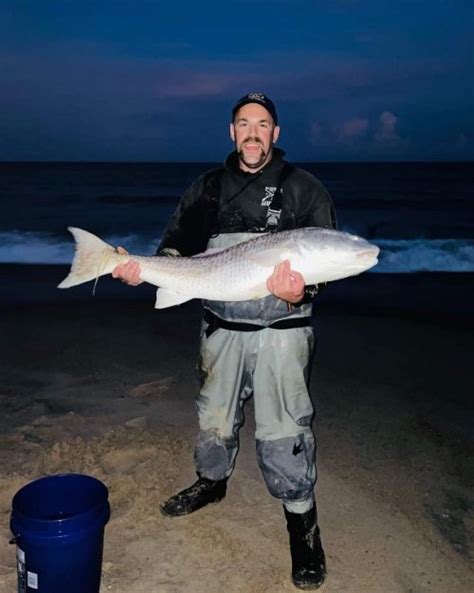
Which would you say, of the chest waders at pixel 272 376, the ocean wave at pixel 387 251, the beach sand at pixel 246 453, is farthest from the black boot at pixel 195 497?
the ocean wave at pixel 387 251

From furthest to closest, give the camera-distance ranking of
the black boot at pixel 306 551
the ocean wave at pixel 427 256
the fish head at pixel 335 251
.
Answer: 1. the ocean wave at pixel 427 256
2. the black boot at pixel 306 551
3. the fish head at pixel 335 251

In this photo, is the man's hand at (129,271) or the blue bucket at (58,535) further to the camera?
the man's hand at (129,271)

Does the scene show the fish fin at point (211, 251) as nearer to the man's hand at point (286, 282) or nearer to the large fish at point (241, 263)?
the large fish at point (241, 263)

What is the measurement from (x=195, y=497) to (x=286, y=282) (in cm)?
204

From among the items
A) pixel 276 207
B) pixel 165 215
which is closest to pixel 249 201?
pixel 276 207

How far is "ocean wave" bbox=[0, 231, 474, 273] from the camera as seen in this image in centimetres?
1711

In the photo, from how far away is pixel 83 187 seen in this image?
4597 cm

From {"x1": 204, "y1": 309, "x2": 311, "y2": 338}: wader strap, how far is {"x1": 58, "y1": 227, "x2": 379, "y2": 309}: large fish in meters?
0.22

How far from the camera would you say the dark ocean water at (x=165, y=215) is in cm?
1864

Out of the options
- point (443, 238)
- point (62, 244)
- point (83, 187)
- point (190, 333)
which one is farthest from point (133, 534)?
point (83, 187)

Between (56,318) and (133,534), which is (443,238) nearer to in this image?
(56,318)

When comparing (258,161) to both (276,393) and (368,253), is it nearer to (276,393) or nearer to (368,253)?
(368,253)

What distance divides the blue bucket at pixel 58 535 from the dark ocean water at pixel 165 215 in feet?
43.3

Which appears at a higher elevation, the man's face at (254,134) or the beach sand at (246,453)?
the man's face at (254,134)
